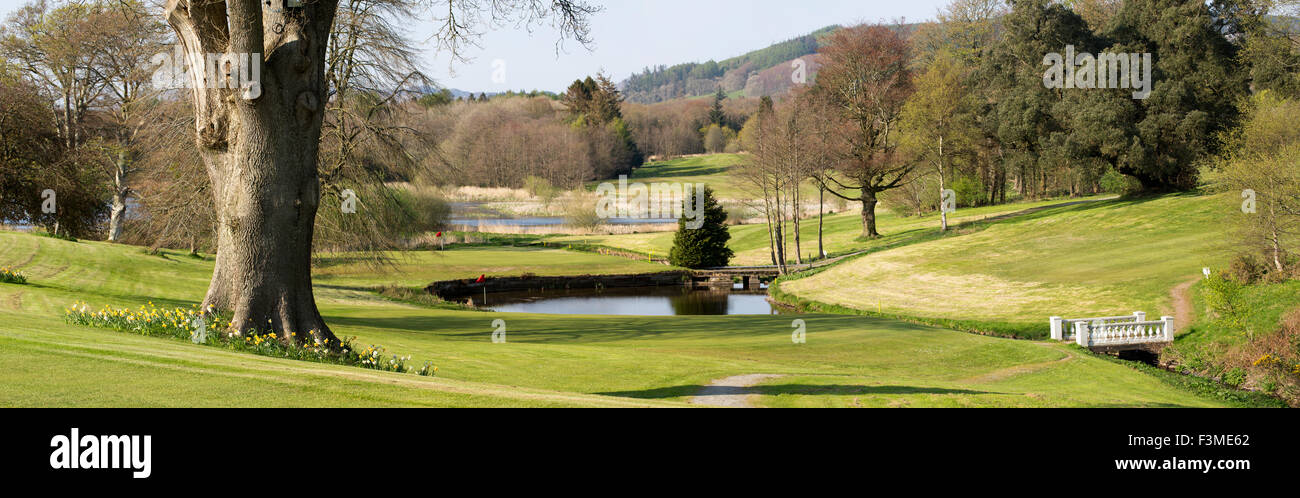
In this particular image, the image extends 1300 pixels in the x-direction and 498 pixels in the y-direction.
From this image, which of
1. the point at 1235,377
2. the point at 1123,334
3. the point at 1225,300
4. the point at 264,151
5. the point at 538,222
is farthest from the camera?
the point at 538,222

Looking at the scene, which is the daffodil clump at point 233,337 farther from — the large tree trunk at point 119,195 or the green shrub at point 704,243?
the green shrub at point 704,243

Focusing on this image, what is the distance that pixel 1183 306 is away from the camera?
24266 millimetres

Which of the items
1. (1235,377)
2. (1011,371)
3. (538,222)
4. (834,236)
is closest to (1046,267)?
(1235,377)

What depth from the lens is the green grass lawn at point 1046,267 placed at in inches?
1073

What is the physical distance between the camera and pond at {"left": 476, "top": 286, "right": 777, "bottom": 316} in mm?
36688

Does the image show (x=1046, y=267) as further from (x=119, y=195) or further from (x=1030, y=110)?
(x=119, y=195)

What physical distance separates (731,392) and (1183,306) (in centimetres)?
2013

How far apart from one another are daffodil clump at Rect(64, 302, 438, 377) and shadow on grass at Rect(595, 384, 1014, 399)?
10.4ft

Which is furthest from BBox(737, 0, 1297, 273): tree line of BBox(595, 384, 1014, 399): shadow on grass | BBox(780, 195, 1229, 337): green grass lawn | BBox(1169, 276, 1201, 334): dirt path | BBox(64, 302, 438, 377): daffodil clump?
BBox(64, 302, 438, 377): daffodil clump

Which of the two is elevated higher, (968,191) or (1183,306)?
(968,191)

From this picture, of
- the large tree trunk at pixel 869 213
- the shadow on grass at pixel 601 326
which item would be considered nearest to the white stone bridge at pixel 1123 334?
the shadow on grass at pixel 601 326
